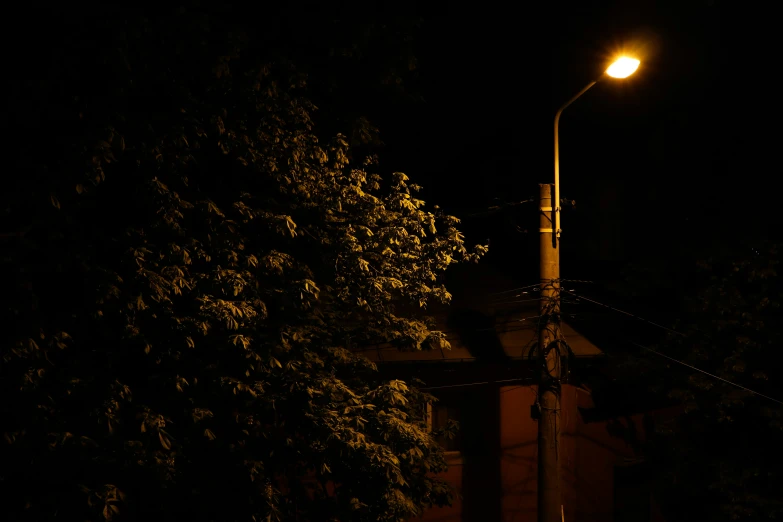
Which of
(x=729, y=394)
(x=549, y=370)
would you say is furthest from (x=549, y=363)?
(x=729, y=394)

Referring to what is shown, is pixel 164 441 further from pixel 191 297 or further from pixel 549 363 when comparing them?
pixel 549 363

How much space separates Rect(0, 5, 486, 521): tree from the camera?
5688mm

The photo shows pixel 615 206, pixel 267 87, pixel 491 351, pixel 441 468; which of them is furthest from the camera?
pixel 615 206

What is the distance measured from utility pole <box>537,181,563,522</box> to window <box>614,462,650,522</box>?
4.75m

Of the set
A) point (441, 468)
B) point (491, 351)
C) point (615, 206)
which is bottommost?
point (441, 468)

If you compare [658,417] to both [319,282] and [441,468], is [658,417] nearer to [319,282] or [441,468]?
[441,468]

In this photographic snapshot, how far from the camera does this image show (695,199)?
35.1ft

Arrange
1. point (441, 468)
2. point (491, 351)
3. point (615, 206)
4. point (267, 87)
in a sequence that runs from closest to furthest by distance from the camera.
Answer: point (267, 87), point (441, 468), point (491, 351), point (615, 206)

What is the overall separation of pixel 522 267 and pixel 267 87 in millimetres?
9593

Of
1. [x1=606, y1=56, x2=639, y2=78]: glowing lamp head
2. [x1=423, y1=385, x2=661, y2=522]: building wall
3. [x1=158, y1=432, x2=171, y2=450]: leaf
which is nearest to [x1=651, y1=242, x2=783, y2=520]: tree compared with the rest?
[x1=423, y1=385, x2=661, y2=522]: building wall

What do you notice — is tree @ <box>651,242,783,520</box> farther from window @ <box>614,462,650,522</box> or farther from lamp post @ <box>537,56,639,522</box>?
lamp post @ <box>537,56,639,522</box>

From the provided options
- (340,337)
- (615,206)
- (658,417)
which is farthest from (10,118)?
(615,206)

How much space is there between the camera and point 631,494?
463 inches

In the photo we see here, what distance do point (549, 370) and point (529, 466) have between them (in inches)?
161
